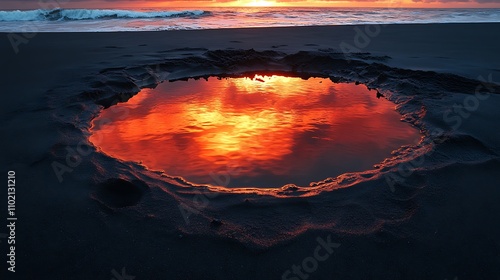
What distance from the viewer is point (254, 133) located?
435cm

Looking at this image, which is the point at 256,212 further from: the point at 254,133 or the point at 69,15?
the point at 69,15

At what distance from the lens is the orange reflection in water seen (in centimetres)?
348

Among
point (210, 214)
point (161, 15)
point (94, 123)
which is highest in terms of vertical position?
point (210, 214)

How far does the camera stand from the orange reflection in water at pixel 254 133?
348 cm

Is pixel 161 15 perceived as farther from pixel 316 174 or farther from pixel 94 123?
pixel 316 174

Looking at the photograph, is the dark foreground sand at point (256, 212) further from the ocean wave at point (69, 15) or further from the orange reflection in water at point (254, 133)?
the ocean wave at point (69, 15)

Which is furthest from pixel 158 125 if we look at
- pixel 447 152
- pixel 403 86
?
A: pixel 403 86

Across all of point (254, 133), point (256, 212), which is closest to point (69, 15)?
point (254, 133)

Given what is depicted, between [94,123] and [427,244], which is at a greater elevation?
[427,244]

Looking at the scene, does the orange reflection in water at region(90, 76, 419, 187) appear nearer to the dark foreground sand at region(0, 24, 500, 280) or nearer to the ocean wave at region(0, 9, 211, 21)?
the dark foreground sand at region(0, 24, 500, 280)

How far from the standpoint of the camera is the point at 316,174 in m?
3.37

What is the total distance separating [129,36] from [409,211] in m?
12.8

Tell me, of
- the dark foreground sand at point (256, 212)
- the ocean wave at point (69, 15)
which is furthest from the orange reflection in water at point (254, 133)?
the ocean wave at point (69, 15)

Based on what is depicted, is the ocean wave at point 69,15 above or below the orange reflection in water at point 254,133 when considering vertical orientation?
below
